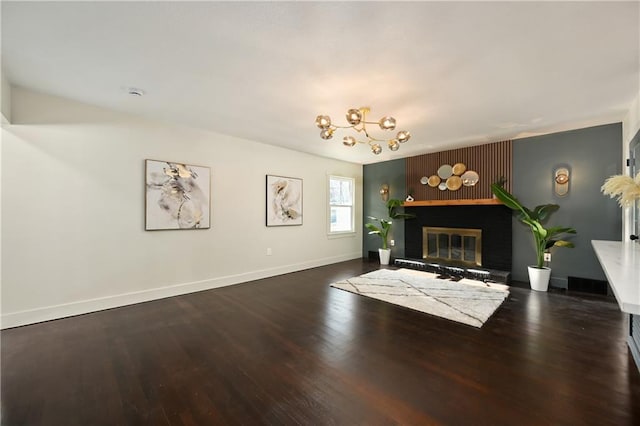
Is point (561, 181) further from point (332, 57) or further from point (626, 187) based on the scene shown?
point (332, 57)

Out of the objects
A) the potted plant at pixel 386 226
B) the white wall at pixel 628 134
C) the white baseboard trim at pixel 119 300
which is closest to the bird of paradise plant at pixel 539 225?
the white wall at pixel 628 134

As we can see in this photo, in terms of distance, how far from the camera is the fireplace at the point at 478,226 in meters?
4.65

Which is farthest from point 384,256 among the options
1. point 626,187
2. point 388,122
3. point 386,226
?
point 626,187

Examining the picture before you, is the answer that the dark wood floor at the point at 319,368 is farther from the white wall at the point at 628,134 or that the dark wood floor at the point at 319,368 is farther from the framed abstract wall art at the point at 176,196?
the framed abstract wall art at the point at 176,196

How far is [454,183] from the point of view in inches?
205

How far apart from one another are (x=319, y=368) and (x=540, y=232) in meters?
4.07

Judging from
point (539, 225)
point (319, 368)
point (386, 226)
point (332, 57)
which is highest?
point (332, 57)

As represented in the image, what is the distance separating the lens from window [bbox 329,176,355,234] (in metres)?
6.28

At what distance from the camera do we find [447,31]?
5.94 feet

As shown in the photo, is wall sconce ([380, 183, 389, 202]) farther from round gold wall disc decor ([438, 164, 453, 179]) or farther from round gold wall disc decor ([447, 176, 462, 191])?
round gold wall disc decor ([447, 176, 462, 191])

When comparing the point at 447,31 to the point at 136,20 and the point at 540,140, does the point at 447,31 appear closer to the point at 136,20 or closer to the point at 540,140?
the point at 136,20

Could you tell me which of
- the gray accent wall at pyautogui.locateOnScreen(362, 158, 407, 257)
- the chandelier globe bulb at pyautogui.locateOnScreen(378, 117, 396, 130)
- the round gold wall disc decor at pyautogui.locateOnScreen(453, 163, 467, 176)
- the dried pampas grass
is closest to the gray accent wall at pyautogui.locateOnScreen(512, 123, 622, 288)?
the round gold wall disc decor at pyautogui.locateOnScreen(453, 163, 467, 176)

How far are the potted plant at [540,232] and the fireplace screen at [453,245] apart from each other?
89 centimetres

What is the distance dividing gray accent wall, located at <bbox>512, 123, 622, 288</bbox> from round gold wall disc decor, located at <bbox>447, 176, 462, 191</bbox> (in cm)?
91
